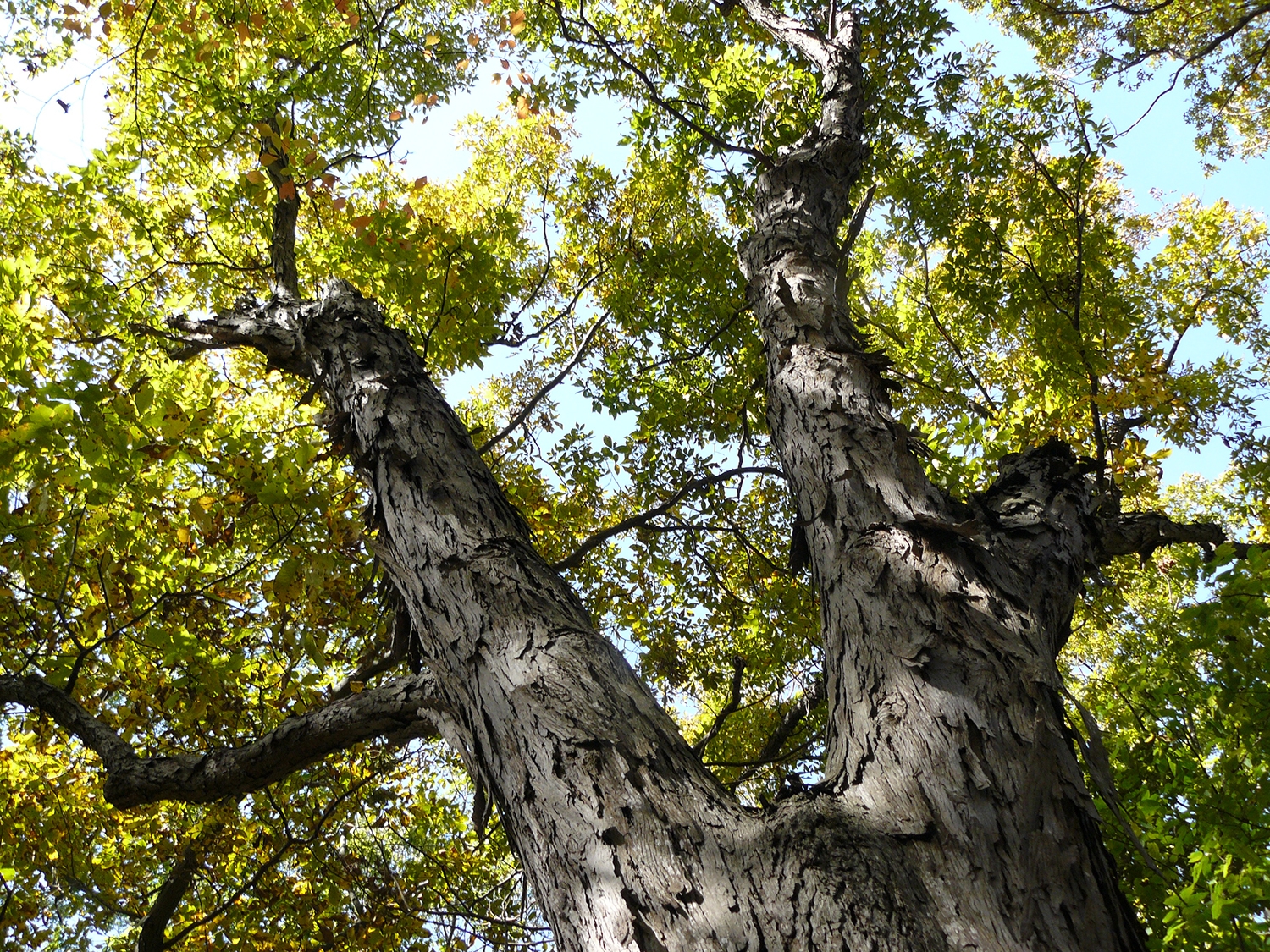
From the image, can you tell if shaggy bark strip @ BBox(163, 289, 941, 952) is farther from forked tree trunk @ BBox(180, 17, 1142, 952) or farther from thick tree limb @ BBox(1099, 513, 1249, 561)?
thick tree limb @ BBox(1099, 513, 1249, 561)

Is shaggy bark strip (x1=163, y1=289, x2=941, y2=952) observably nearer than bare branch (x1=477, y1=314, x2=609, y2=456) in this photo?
Yes

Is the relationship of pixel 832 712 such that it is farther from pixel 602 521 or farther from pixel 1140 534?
pixel 602 521

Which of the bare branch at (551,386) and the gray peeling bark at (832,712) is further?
the bare branch at (551,386)

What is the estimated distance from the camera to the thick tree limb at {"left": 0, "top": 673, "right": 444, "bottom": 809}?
101 inches

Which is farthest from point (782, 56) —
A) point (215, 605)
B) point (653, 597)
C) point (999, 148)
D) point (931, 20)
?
point (215, 605)

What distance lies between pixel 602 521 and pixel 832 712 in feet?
17.8

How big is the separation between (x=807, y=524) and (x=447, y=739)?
1.38 meters

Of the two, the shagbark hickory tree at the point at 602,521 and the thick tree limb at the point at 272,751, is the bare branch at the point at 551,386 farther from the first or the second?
the thick tree limb at the point at 272,751

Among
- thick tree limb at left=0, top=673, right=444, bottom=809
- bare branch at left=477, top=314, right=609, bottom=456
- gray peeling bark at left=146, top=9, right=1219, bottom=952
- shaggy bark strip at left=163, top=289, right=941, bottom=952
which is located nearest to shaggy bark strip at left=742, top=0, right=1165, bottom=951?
gray peeling bark at left=146, top=9, right=1219, bottom=952

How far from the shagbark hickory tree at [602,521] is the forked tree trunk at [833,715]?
0.01 metres

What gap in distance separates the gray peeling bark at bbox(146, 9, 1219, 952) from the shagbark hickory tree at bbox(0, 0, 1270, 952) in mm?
11

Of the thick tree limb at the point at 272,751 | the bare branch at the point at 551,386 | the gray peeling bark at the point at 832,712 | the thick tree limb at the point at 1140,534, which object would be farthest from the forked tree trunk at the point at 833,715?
the bare branch at the point at 551,386

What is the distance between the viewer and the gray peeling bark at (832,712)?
1.54m

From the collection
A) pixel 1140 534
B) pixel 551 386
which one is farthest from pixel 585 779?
pixel 551 386
